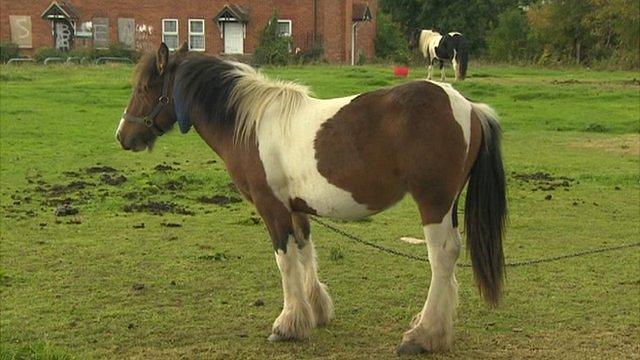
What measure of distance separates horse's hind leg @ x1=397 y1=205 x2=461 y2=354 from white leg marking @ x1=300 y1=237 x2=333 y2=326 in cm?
78

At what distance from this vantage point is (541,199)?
10.6 m

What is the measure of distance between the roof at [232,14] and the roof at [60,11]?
275 inches

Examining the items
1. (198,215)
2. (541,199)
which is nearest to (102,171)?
(198,215)

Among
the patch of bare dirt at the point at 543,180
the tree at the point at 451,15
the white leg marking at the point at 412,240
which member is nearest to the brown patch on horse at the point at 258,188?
the white leg marking at the point at 412,240

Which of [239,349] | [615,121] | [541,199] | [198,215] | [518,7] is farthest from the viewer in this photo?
[518,7]

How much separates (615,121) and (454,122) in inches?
592

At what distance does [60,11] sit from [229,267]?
37021 mm

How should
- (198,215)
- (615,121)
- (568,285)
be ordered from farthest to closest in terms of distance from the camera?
(615,121)
(198,215)
(568,285)

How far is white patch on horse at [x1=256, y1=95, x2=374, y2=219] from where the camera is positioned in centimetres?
507

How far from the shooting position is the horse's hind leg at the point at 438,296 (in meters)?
4.93

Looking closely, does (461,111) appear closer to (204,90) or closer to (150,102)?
(204,90)

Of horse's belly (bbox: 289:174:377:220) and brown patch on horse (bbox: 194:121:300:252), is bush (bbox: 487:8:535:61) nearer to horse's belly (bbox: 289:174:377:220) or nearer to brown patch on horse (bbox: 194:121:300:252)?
brown patch on horse (bbox: 194:121:300:252)

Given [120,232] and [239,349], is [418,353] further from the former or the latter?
[120,232]

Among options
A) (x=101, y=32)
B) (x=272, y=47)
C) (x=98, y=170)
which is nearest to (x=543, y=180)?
(x=98, y=170)
